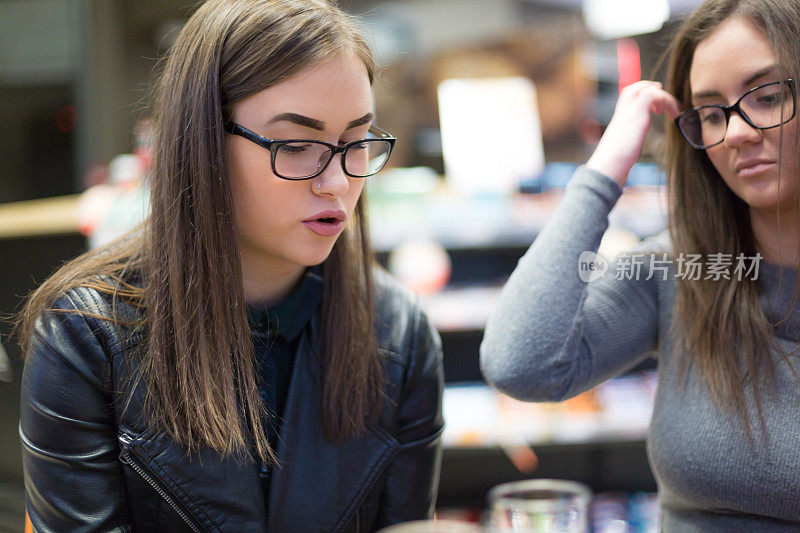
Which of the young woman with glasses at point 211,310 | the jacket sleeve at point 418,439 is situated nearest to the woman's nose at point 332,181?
the young woman with glasses at point 211,310

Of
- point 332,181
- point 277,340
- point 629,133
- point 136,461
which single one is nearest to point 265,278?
point 277,340

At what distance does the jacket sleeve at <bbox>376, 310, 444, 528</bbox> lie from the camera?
1.35 meters

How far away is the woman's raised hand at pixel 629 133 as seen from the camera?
4.53 ft

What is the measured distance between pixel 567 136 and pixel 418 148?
0.63 m

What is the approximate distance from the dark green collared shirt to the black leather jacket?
0.03 m

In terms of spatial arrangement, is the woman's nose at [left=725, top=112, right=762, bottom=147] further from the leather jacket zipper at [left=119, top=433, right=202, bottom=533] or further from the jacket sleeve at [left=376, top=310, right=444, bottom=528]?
the leather jacket zipper at [left=119, top=433, right=202, bottom=533]


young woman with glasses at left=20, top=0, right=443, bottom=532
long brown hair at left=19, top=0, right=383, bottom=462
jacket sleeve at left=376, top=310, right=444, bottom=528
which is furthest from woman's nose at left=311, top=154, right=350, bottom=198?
jacket sleeve at left=376, top=310, right=444, bottom=528

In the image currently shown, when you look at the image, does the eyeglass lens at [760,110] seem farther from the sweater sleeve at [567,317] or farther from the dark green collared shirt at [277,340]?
the dark green collared shirt at [277,340]

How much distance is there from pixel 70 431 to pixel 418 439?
0.61 metres

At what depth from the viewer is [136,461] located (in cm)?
115

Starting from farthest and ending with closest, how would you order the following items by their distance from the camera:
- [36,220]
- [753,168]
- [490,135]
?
1. [490,135]
2. [36,220]
3. [753,168]

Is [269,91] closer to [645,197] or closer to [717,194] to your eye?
[717,194]

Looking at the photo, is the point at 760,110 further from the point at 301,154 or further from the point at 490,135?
the point at 490,135

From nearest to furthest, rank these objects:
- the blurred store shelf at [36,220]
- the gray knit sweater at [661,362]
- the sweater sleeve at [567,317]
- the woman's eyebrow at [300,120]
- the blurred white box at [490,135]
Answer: the woman's eyebrow at [300,120], the gray knit sweater at [661,362], the sweater sleeve at [567,317], the blurred store shelf at [36,220], the blurred white box at [490,135]
